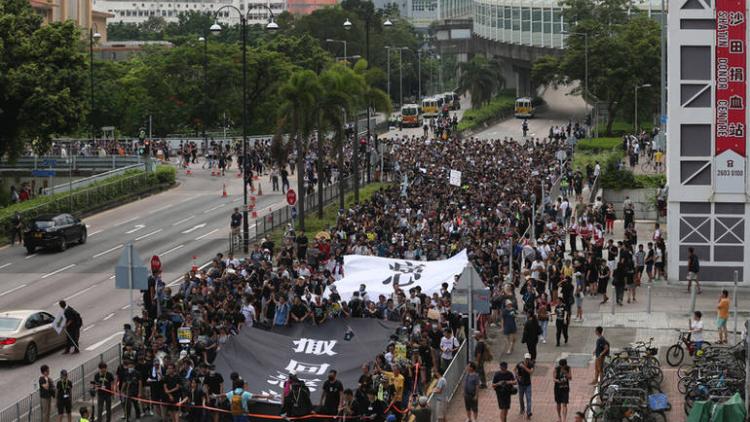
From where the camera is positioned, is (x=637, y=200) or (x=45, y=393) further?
(x=637, y=200)

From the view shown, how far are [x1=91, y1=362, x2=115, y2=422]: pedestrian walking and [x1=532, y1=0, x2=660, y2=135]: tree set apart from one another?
63230 millimetres

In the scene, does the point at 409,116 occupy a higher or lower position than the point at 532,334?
higher

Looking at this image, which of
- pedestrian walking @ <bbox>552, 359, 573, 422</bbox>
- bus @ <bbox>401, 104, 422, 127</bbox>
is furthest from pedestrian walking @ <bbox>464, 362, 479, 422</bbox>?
bus @ <bbox>401, 104, 422, 127</bbox>

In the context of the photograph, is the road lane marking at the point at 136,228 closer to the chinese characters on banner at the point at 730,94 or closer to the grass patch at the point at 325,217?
the grass patch at the point at 325,217

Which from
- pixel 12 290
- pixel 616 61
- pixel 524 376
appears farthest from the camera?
pixel 616 61

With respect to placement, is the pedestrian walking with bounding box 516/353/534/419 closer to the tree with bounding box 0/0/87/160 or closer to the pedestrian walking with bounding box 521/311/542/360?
the pedestrian walking with bounding box 521/311/542/360

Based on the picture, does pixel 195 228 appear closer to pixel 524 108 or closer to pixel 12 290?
pixel 12 290

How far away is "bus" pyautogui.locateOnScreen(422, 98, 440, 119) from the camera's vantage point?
10762cm

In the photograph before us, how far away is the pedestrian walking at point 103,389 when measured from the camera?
26484mm

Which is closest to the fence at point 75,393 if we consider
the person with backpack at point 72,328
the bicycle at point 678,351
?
the person with backpack at point 72,328

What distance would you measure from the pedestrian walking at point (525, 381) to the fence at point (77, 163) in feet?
154

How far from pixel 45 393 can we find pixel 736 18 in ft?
74.1

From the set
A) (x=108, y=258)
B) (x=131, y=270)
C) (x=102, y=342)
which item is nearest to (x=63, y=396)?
(x=131, y=270)

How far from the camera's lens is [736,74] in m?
38.6
